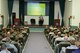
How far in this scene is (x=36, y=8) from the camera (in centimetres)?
2981

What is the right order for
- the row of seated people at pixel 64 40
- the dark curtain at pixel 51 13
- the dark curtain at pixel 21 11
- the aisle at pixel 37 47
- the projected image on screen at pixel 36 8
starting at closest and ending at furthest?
the row of seated people at pixel 64 40 < the aisle at pixel 37 47 < the dark curtain at pixel 21 11 < the dark curtain at pixel 51 13 < the projected image on screen at pixel 36 8

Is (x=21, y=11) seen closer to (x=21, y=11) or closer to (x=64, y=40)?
(x=21, y=11)

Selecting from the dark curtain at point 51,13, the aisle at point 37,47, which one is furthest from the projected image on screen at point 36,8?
the aisle at point 37,47

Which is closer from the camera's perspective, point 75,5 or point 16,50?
point 16,50

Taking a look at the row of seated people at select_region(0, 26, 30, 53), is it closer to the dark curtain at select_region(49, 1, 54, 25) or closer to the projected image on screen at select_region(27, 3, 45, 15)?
the dark curtain at select_region(49, 1, 54, 25)

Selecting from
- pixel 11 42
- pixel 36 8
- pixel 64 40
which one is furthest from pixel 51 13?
pixel 11 42

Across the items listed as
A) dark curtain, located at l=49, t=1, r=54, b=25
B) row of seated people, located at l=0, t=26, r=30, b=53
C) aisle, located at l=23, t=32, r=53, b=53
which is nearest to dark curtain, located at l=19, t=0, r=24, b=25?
dark curtain, located at l=49, t=1, r=54, b=25

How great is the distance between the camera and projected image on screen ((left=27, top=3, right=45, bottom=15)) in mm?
29484

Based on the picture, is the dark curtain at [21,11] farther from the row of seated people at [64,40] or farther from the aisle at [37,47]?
the row of seated people at [64,40]

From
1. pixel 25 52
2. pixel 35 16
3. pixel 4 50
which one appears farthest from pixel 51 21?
pixel 4 50

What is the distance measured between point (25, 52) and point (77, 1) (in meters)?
11.0

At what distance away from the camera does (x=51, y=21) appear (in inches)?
1126

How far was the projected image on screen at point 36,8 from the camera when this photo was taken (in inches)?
1161

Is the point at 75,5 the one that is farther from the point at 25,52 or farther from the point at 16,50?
the point at 16,50
